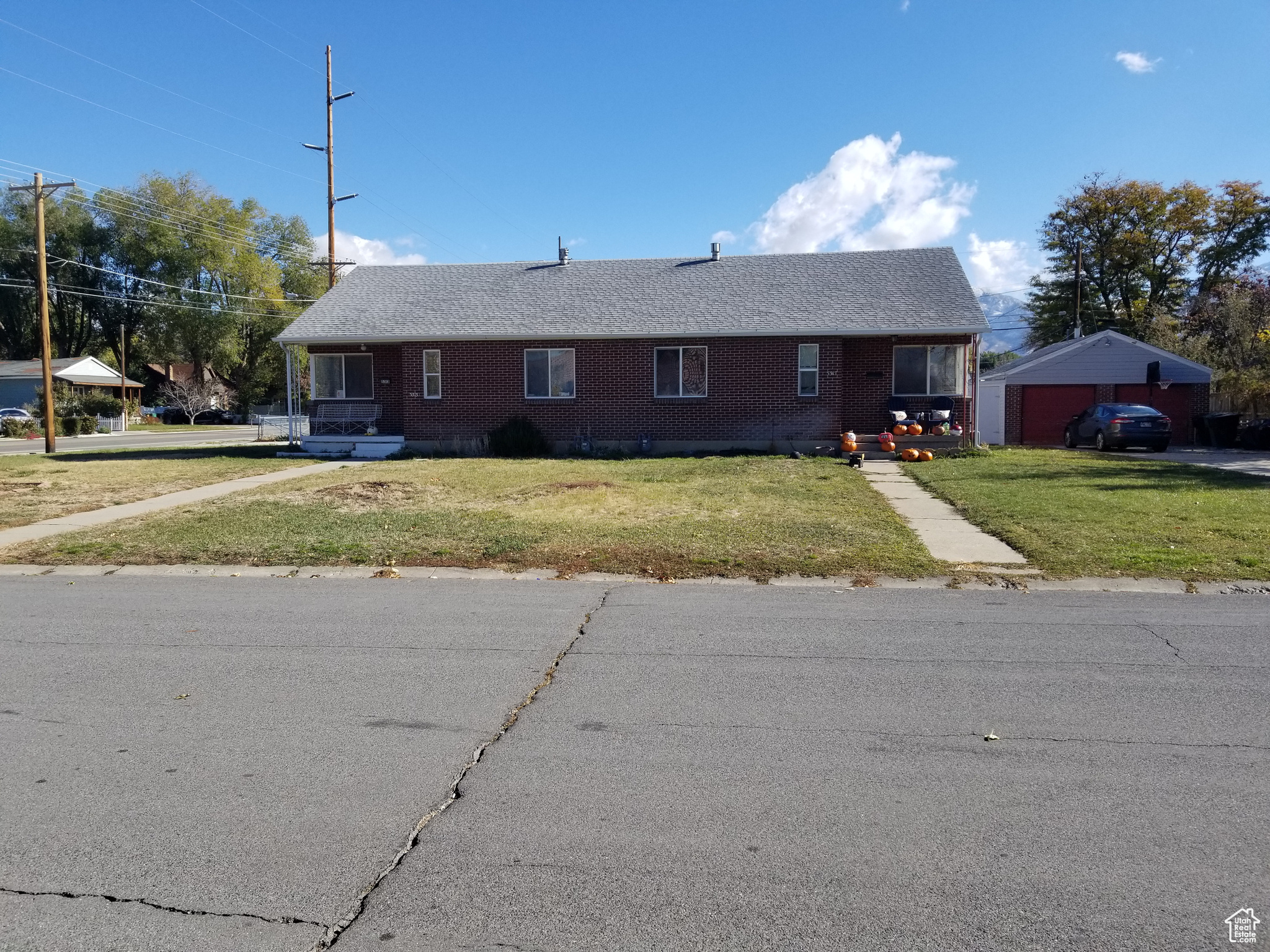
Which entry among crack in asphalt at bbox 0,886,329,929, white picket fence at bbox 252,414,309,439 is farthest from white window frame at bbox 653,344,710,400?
crack in asphalt at bbox 0,886,329,929

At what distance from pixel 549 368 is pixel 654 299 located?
11.4 feet

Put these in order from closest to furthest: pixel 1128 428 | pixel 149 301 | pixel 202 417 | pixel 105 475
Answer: pixel 105 475, pixel 1128 428, pixel 202 417, pixel 149 301

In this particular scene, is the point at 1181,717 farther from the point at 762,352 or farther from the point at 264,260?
the point at 264,260

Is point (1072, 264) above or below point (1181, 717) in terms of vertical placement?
above

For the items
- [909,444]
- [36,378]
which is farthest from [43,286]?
[36,378]

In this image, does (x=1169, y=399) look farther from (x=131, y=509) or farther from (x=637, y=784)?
(x=637, y=784)

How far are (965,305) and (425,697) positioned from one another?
20.5m

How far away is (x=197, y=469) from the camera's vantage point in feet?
65.1

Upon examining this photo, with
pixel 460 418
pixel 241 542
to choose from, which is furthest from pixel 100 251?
pixel 241 542

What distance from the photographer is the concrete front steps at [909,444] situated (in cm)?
2159

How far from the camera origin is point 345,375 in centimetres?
2478

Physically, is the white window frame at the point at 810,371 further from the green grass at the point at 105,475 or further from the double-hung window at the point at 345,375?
the green grass at the point at 105,475

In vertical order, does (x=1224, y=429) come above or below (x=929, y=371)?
below

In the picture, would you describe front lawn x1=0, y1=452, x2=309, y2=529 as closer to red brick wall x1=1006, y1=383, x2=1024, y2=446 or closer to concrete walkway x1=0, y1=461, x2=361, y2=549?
concrete walkway x1=0, y1=461, x2=361, y2=549
